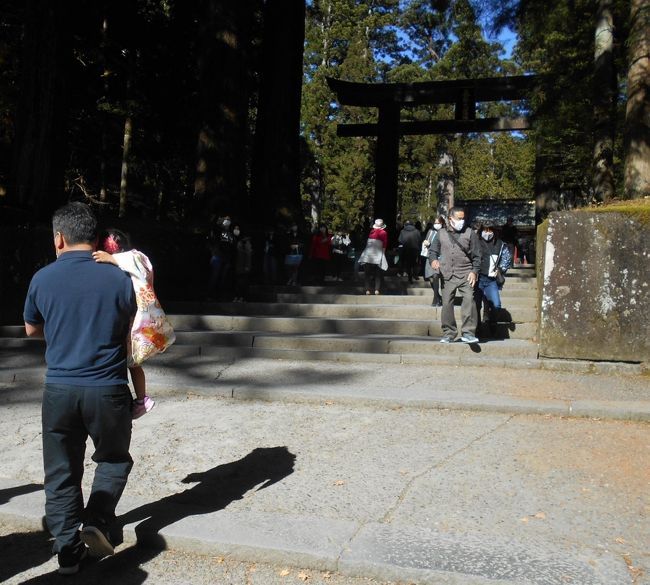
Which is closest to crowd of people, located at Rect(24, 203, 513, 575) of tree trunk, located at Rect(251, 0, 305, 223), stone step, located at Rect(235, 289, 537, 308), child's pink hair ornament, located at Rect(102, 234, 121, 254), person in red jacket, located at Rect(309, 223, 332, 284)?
child's pink hair ornament, located at Rect(102, 234, 121, 254)

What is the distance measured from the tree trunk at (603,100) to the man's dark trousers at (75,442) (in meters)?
14.7

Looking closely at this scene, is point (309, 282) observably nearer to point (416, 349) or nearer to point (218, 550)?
point (416, 349)

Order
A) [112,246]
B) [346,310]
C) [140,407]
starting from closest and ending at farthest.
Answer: [140,407] < [112,246] < [346,310]

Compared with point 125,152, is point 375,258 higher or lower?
lower

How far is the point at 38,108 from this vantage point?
12.6 meters

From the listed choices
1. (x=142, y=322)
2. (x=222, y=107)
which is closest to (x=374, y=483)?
(x=142, y=322)

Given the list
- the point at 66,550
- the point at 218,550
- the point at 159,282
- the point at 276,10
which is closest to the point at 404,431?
the point at 218,550

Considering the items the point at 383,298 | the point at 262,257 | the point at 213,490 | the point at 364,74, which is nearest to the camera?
the point at 213,490

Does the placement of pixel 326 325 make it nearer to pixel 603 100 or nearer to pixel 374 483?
pixel 374 483

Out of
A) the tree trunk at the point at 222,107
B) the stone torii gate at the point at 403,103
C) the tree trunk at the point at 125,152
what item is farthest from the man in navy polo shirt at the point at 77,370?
the tree trunk at the point at 125,152

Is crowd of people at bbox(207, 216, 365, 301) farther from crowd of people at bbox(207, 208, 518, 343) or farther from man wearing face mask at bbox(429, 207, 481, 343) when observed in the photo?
man wearing face mask at bbox(429, 207, 481, 343)

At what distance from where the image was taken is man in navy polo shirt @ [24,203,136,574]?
3.43m

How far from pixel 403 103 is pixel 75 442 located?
880 inches

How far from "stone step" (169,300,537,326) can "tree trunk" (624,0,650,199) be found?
7.89 feet
